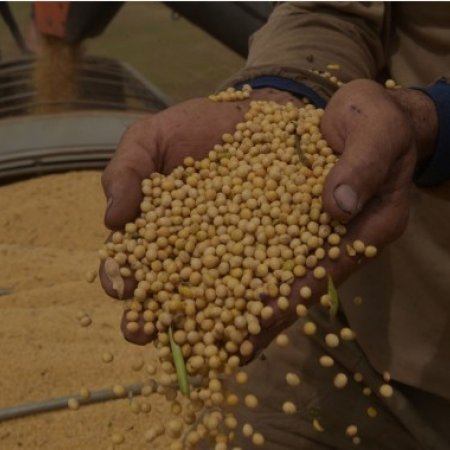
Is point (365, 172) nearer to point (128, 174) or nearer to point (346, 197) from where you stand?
point (346, 197)

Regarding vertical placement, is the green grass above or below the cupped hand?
below

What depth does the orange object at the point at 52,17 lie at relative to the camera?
3086 mm

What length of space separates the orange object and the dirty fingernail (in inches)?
95.9

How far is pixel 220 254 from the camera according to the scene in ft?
3.19

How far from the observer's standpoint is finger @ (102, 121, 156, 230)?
1.00m

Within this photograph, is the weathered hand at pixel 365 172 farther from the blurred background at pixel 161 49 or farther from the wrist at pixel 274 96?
the blurred background at pixel 161 49

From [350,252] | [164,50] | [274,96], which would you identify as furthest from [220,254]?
[164,50]

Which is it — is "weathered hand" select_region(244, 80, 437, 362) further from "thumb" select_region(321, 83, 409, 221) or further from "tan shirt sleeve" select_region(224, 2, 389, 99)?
"tan shirt sleeve" select_region(224, 2, 389, 99)

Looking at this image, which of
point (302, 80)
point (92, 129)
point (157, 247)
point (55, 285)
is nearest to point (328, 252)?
point (157, 247)

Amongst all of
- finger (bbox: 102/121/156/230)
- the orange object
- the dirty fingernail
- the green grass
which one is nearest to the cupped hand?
finger (bbox: 102/121/156/230)

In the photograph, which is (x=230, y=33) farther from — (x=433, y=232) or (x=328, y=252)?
(x=328, y=252)

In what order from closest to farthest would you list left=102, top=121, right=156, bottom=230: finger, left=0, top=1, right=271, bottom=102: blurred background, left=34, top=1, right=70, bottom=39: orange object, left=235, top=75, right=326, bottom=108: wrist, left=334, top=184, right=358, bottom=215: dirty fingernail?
left=334, top=184, right=358, bottom=215: dirty fingernail
left=102, top=121, right=156, bottom=230: finger
left=235, top=75, right=326, bottom=108: wrist
left=34, top=1, right=70, bottom=39: orange object
left=0, top=1, right=271, bottom=102: blurred background

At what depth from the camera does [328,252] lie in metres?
0.95

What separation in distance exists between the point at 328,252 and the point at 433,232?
316 millimetres
